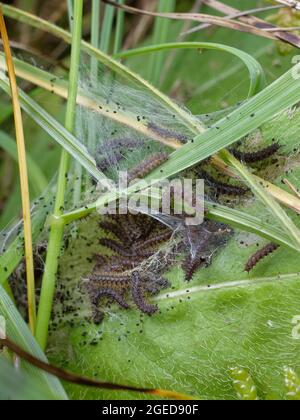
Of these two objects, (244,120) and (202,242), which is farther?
(202,242)

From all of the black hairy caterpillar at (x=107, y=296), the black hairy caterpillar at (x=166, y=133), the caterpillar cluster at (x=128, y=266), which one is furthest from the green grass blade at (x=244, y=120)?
the black hairy caterpillar at (x=107, y=296)

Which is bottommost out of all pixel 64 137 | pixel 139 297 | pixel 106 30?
pixel 139 297

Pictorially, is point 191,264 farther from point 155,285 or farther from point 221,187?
point 221,187

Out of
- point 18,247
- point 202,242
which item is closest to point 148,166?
point 202,242

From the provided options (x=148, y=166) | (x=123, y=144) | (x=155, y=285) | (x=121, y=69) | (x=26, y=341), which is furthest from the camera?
(x=121, y=69)

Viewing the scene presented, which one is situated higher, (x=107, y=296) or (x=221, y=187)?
(x=221, y=187)

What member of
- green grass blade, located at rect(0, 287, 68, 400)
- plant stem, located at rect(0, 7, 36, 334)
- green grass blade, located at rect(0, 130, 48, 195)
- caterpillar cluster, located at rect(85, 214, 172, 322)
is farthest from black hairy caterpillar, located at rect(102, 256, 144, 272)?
green grass blade, located at rect(0, 130, 48, 195)

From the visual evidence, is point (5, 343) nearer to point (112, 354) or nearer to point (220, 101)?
point (112, 354)

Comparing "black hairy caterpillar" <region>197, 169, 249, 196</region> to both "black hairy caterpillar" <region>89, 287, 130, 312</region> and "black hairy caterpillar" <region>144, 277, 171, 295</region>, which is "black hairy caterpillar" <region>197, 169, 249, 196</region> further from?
"black hairy caterpillar" <region>89, 287, 130, 312</region>
